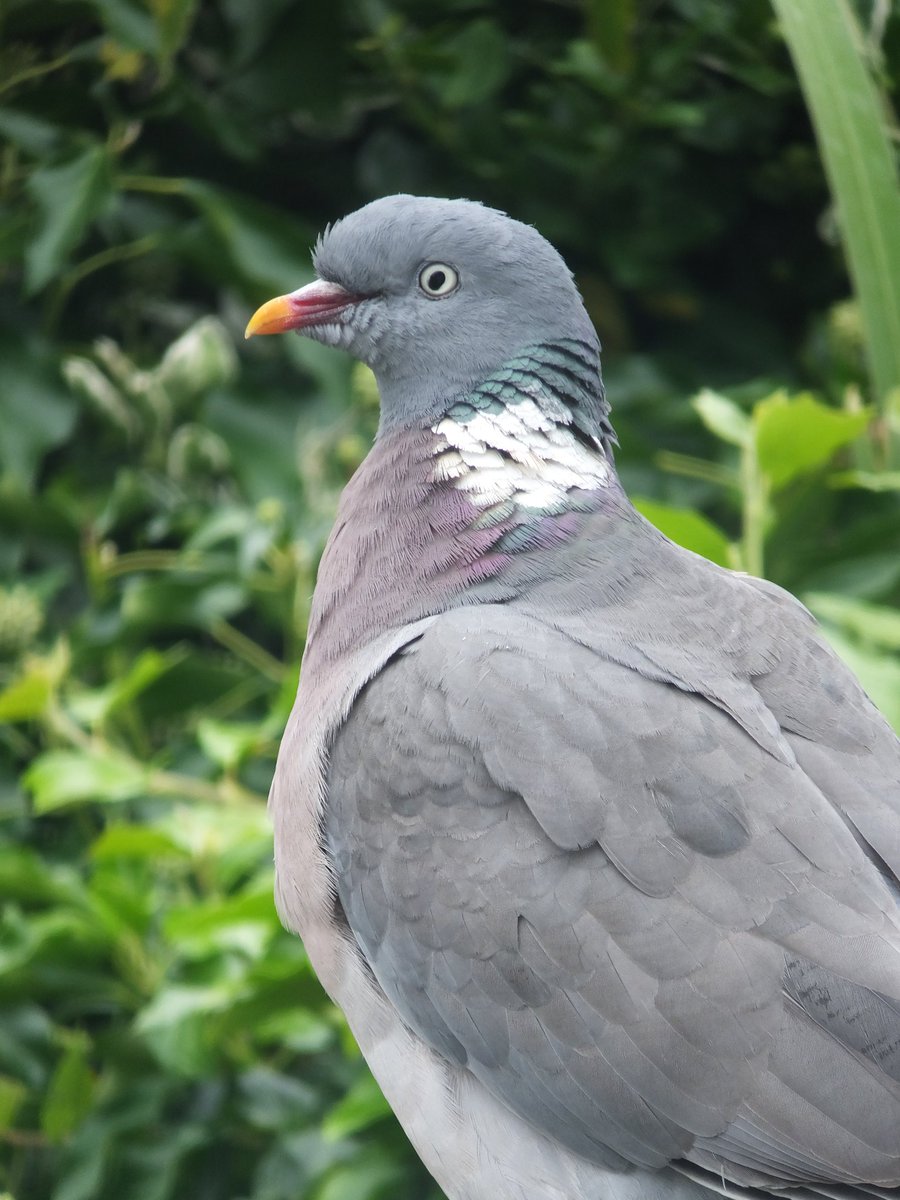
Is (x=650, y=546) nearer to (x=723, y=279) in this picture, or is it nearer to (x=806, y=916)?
(x=806, y=916)

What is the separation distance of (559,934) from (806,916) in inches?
9.9

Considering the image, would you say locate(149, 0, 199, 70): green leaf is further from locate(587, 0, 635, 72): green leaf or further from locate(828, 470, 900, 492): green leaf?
locate(828, 470, 900, 492): green leaf

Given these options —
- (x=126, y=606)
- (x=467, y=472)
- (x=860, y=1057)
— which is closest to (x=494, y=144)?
(x=126, y=606)

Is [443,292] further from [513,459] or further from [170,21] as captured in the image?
[170,21]

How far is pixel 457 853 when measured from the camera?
1621mm

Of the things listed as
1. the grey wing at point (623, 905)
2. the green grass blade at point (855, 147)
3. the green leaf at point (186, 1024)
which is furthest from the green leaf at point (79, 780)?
the green grass blade at point (855, 147)

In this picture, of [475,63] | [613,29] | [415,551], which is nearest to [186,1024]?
[415,551]

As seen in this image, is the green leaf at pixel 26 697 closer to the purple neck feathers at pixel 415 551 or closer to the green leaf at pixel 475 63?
the purple neck feathers at pixel 415 551

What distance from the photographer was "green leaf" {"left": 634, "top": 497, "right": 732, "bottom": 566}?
2.29 m

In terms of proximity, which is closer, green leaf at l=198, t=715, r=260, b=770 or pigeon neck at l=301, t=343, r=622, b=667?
pigeon neck at l=301, t=343, r=622, b=667

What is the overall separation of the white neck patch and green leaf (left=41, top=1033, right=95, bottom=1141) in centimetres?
127

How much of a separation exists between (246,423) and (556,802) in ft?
5.26

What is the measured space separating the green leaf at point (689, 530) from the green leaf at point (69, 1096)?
127cm

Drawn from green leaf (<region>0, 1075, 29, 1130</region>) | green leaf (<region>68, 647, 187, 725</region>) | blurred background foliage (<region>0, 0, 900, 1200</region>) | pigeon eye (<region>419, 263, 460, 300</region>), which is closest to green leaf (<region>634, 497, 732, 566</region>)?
blurred background foliage (<region>0, 0, 900, 1200</region>)
